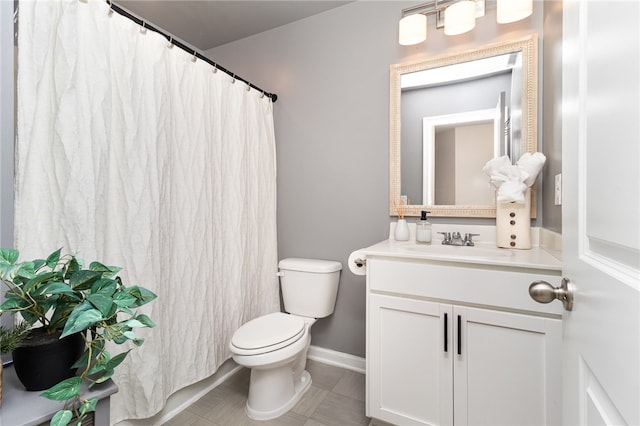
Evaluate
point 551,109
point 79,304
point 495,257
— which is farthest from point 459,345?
point 79,304

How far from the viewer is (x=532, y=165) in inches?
53.2

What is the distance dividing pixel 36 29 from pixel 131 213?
0.68 metres

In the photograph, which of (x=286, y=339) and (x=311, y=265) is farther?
(x=311, y=265)

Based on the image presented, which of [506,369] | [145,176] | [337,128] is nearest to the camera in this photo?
[506,369]

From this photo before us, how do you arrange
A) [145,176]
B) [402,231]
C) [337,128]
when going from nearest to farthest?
[145,176] → [402,231] → [337,128]

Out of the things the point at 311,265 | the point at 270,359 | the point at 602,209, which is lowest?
the point at 270,359

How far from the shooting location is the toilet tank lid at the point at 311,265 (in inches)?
72.9

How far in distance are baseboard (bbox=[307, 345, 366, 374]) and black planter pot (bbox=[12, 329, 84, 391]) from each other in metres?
1.60

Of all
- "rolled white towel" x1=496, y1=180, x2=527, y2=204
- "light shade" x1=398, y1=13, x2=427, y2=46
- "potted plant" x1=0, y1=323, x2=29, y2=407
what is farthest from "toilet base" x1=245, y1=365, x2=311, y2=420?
"light shade" x1=398, y1=13, x2=427, y2=46

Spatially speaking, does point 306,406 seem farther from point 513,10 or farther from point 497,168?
point 513,10

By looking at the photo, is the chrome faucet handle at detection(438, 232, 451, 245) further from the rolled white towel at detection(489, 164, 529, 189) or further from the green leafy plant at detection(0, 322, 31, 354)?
the green leafy plant at detection(0, 322, 31, 354)

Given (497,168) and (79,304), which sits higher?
(497,168)

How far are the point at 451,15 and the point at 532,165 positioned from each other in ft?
3.07

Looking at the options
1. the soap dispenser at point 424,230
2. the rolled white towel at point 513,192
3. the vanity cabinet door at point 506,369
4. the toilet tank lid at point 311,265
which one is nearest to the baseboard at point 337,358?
the toilet tank lid at point 311,265
